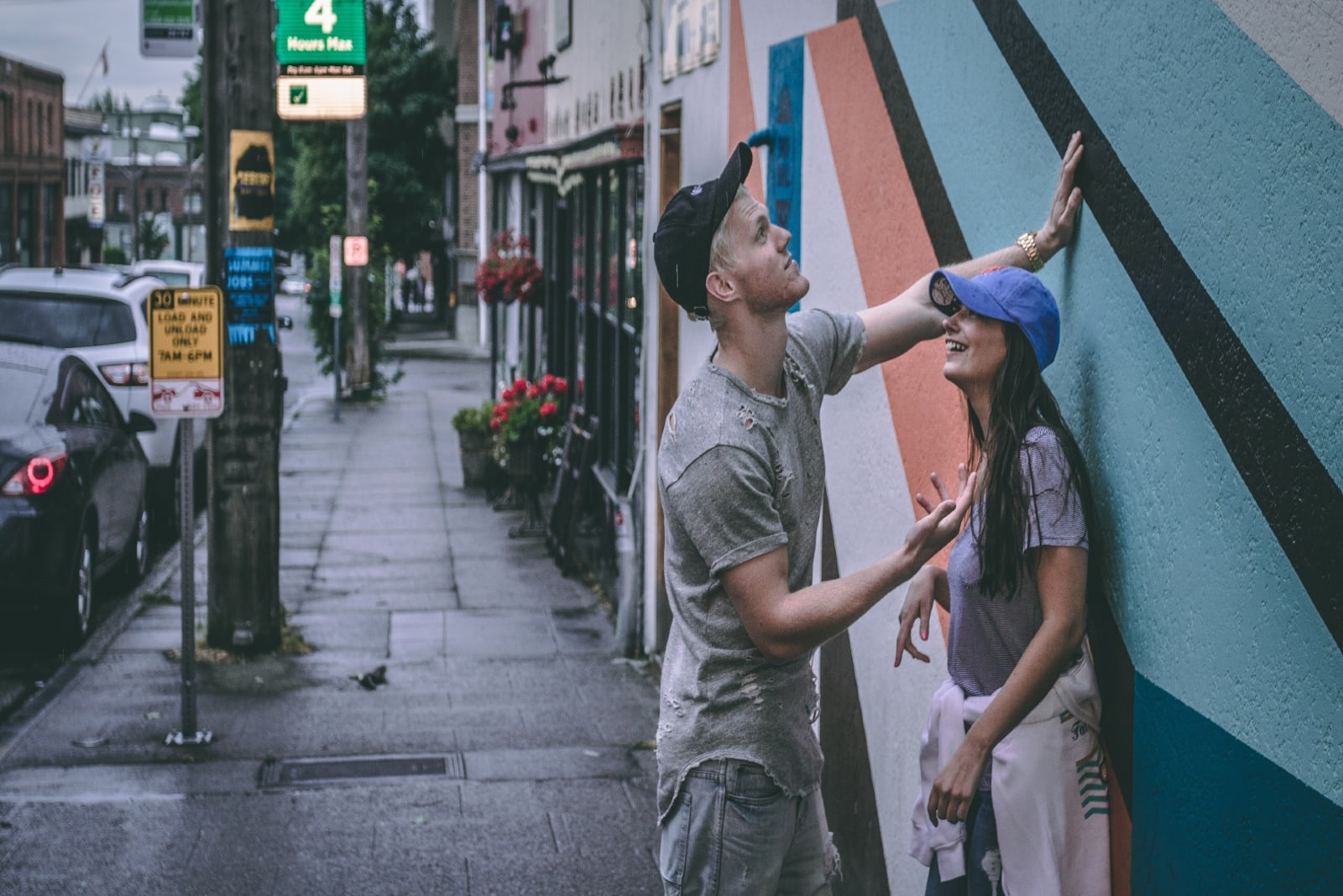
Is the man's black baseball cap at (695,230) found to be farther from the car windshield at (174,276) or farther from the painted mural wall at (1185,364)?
the car windshield at (174,276)

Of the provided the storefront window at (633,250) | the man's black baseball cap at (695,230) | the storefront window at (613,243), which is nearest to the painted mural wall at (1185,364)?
the man's black baseball cap at (695,230)

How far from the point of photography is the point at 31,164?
55.2m

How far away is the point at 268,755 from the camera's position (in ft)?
25.7

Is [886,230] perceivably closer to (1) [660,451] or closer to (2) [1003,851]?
(1) [660,451]

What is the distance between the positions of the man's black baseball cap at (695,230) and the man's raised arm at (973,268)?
63 cm

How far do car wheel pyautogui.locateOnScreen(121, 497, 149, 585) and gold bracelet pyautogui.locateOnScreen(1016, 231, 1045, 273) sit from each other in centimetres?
936

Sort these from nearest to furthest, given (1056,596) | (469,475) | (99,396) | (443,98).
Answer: (1056,596) < (99,396) < (469,475) < (443,98)

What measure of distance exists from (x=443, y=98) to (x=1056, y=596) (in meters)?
47.2

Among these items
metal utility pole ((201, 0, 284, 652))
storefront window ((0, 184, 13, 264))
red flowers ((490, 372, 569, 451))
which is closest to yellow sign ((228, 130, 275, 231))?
metal utility pole ((201, 0, 284, 652))

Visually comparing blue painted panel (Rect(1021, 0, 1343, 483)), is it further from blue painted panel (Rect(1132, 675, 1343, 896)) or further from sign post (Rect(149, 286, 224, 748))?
sign post (Rect(149, 286, 224, 748))

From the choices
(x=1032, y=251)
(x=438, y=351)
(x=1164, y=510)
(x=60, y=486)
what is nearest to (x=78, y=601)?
(x=60, y=486)

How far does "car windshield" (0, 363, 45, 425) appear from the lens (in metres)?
10.00

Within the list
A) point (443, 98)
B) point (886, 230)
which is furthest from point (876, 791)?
point (443, 98)

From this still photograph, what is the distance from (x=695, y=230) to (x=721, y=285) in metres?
0.12
